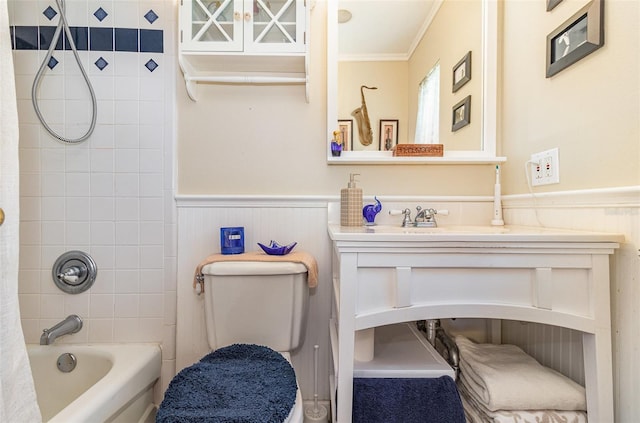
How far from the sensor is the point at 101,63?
1.27 m

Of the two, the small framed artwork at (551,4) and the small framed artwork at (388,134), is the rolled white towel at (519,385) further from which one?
the small framed artwork at (551,4)

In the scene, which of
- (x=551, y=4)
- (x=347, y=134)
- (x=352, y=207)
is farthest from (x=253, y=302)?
(x=551, y=4)

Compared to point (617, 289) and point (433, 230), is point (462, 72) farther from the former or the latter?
point (617, 289)

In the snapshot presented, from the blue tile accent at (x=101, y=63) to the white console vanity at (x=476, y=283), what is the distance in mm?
1257

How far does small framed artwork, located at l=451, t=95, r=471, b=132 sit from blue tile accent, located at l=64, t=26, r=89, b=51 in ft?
5.21

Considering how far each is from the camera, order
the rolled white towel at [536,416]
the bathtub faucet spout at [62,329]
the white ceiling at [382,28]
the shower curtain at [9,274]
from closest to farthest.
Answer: the shower curtain at [9,274], the rolled white towel at [536,416], the bathtub faucet spout at [62,329], the white ceiling at [382,28]

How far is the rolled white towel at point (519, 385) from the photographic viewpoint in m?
0.83

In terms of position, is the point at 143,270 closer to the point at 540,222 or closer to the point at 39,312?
the point at 39,312

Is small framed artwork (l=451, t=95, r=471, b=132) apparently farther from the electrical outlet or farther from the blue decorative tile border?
the blue decorative tile border

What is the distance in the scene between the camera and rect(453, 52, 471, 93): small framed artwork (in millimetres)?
1343

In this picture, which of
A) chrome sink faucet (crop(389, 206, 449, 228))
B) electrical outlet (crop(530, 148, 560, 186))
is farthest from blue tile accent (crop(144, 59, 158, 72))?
electrical outlet (crop(530, 148, 560, 186))

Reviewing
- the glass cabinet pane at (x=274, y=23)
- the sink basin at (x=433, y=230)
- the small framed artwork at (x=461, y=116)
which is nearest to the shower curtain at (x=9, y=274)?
the glass cabinet pane at (x=274, y=23)

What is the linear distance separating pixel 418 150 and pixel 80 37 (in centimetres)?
149

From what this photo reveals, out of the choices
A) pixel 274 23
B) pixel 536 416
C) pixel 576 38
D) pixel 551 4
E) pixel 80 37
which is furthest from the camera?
pixel 80 37
